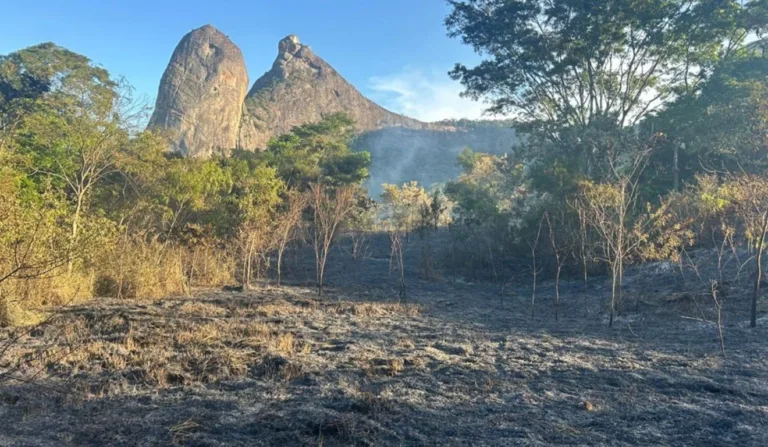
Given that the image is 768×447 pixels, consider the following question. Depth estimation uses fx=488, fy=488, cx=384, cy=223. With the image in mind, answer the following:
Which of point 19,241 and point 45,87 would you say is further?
point 45,87

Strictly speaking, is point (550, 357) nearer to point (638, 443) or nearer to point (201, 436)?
point (638, 443)

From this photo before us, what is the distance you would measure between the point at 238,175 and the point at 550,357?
466 inches

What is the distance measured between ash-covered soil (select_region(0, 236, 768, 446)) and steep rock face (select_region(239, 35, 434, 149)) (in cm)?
4601

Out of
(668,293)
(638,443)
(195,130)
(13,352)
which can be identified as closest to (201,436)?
(638,443)

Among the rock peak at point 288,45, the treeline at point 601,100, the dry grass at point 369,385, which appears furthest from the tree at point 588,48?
the rock peak at point 288,45

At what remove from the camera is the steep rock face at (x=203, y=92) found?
42844 millimetres

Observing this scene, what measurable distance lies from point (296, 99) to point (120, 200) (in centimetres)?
5231

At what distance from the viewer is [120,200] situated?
12375 mm

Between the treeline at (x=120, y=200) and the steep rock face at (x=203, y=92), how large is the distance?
88.4 feet

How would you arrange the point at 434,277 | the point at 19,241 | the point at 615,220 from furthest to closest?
1. the point at 434,277
2. the point at 615,220
3. the point at 19,241

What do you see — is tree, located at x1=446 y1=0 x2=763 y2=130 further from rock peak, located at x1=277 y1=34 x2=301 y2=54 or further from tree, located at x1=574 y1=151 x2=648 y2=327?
rock peak, located at x1=277 y1=34 x2=301 y2=54

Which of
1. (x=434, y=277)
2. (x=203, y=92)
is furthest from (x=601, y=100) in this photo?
(x=203, y=92)

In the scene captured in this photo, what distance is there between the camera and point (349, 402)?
3922 millimetres

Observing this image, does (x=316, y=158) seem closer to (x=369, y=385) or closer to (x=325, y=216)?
(x=325, y=216)
